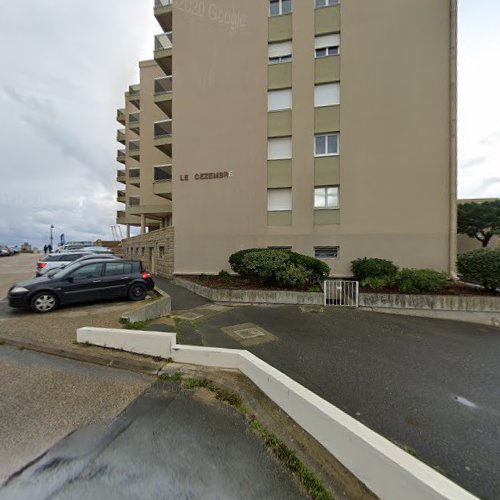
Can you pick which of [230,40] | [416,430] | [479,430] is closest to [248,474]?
[416,430]

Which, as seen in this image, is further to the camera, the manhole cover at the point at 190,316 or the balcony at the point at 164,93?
the balcony at the point at 164,93

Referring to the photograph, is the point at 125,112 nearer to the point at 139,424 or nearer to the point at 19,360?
the point at 19,360

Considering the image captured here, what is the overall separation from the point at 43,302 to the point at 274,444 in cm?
722

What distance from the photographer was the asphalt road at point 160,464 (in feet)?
6.63

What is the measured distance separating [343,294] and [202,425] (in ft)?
22.4

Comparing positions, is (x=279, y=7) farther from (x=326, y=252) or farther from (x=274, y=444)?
(x=274, y=444)

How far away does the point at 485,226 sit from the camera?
16078mm

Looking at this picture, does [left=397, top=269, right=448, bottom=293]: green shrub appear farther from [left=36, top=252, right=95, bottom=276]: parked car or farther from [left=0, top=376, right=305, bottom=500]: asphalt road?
[left=36, top=252, right=95, bottom=276]: parked car

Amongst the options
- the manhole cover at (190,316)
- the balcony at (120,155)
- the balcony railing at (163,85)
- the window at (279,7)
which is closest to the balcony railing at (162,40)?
the balcony railing at (163,85)

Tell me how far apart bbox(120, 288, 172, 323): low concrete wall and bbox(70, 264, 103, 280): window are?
1971mm

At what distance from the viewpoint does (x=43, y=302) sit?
21.7 feet

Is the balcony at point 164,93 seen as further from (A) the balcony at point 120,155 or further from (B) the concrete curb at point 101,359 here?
(A) the balcony at point 120,155

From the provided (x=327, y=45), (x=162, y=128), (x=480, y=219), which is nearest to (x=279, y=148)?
(x=327, y=45)

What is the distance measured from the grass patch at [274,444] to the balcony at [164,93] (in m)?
16.1
